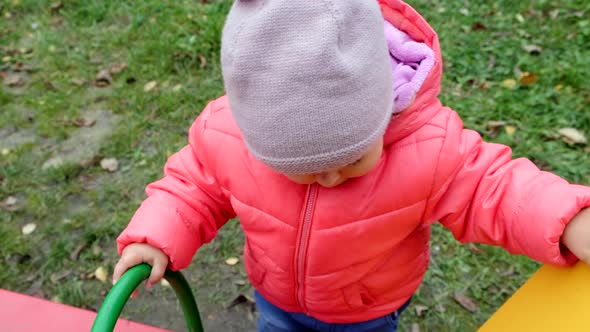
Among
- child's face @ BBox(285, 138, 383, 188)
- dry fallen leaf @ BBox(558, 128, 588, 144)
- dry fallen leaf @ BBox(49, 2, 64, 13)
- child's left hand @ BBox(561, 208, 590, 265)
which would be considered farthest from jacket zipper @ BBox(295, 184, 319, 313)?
dry fallen leaf @ BBox(49, 2, 64, 13)

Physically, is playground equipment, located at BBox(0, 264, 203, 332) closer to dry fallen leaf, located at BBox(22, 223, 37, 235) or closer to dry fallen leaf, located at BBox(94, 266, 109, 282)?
dry fallen leaf, located at BBox(94, 266, 109, 282)

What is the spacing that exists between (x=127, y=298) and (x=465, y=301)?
161cm

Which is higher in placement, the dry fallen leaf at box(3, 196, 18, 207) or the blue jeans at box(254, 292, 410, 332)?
the blue jeans at box(254, 292, 410, 332)

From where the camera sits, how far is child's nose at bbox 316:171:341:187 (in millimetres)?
1111

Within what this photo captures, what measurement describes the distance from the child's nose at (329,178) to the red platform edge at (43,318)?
2.21 feet

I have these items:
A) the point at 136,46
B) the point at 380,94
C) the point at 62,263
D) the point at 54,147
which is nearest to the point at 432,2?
the point at 136,46

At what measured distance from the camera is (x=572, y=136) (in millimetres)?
2838

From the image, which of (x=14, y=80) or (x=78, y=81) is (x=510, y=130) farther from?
(x=14, y=80)

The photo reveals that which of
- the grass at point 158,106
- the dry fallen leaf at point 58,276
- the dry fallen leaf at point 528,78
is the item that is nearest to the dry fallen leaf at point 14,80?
the grass at point 158,106

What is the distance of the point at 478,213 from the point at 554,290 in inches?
8.5

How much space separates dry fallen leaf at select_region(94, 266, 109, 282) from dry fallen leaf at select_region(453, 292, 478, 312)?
1.50 m

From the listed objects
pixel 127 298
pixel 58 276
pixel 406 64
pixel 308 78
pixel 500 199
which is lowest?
pixel 58 276

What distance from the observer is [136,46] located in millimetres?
3734

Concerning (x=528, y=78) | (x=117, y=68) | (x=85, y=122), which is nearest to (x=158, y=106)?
(x=85, y=122)
